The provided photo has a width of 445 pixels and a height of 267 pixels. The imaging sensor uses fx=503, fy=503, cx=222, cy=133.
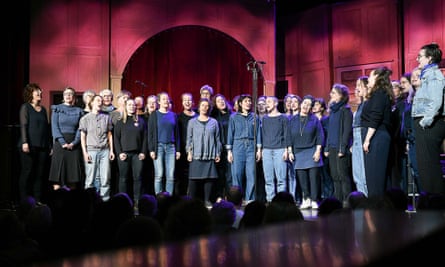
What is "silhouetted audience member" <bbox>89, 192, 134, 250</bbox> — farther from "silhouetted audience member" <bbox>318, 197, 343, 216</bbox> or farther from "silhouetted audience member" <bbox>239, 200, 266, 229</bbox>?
"silhouetted audience member" <bbox>318, 197, 343, 216</bbox>

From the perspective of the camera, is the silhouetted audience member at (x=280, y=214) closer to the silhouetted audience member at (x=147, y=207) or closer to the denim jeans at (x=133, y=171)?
the silhouetted audience member at (x=147, y=207)

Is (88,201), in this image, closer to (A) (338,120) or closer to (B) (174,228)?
(B) (174,228)

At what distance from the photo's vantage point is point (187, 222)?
2.01 metres

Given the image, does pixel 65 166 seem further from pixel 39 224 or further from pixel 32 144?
pixel 39 224

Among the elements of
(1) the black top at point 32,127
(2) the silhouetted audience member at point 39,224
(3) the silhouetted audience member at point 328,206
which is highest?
(1) the black top at point 32,127

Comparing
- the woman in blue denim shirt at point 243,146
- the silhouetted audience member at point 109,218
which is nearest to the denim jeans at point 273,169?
the woman in blue denim shirt at point 243,146

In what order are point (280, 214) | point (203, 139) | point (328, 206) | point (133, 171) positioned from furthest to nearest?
point (133, 171) → point (203, 139) → point (328, 206) → point (280, 214)

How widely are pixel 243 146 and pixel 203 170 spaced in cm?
64

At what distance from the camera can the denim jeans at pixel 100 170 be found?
6.27m

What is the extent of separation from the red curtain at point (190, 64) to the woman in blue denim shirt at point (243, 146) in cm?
326

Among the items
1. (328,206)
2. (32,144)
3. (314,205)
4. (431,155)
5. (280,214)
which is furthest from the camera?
(32,144)

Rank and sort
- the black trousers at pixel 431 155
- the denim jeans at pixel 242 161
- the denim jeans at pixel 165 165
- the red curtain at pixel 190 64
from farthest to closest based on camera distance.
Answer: the red curtain at pixel 190 64, the denim jeans at pixel 242 161, the denim jeans at pixel 165 165, the black trousers at pixel 431 155

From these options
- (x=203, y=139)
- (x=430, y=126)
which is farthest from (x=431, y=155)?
(x=203, y=139)

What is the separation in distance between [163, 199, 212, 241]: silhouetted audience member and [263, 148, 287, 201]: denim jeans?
4.38 metres
